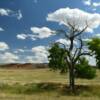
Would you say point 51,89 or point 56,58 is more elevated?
point 56,58

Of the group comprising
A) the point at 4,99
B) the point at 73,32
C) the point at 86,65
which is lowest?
the point at 4,99

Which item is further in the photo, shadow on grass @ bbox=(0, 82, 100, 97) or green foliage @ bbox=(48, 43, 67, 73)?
green foliage @ bbox=(48, 43, 67, 73)

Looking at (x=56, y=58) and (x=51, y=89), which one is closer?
(x=51, y=89)

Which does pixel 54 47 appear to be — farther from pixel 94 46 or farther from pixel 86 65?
pixel 86 65

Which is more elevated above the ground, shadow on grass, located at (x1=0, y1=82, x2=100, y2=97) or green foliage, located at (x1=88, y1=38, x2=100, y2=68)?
green foliage, located at (x1=88, y1=38, x2=100, y2=68)

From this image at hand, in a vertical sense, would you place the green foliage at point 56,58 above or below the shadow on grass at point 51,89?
above

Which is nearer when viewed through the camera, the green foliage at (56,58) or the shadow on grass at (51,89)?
the shadow on grass at (51,89)

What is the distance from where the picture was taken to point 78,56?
61.1m

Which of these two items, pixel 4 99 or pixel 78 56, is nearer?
pixel 4 99

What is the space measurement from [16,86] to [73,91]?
30.1 feet

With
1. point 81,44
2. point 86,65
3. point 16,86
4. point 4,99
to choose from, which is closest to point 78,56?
point 81,44

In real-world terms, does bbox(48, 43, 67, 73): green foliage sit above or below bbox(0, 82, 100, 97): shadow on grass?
above

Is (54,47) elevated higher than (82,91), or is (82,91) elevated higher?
(54,47)

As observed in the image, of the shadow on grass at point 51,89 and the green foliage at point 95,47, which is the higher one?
the green foliage at point 95,47
